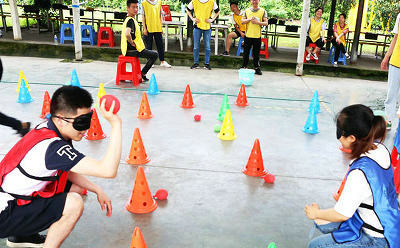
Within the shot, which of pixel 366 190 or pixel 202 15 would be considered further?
pixel 202 15

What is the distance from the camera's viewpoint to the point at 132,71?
26.9ft

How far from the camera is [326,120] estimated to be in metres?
6.36

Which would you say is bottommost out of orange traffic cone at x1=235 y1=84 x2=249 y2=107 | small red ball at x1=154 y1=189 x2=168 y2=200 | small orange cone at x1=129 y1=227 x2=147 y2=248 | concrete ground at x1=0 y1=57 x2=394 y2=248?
concrete ground at x1=0 y1=57 x2=394 y2=248

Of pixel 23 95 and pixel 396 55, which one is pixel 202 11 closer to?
pixel 23 95

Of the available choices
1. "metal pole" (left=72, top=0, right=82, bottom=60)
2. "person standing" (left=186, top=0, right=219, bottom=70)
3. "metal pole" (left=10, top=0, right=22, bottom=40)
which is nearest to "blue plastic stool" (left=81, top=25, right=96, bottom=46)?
"metal pole" (left=72, top=0, right=82, bottom=60)

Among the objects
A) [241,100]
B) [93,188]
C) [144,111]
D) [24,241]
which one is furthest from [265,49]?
[24,241]

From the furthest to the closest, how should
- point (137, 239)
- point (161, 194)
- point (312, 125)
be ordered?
point (312, 125)
point (161, 194)
point (137, 239)

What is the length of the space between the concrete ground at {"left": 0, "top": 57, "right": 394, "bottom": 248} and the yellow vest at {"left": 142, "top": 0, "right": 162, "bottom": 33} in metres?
1.76

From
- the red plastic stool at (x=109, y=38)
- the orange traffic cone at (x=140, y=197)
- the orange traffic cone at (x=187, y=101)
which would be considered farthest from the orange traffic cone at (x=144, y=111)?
the red plastic stool at (x=109, y=38)

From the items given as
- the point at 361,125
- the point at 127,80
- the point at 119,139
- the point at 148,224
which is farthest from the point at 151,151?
the point at 127,80

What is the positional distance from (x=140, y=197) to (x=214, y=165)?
1.27 meters

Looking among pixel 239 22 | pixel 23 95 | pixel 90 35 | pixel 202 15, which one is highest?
pixel 202 15

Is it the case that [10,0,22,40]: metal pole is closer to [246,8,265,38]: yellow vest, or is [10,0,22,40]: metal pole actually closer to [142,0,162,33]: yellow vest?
[142,0,162,33]: yellow vest

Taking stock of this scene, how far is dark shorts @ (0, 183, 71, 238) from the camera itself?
239cm
